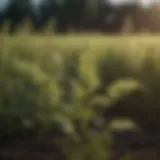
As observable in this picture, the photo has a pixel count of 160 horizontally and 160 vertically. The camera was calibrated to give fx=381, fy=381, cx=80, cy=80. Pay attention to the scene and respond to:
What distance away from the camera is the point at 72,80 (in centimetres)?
A: 52

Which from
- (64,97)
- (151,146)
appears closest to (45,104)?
(64,97)

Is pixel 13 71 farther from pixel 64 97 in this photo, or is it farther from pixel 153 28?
pixel 153 28

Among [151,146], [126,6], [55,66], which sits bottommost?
[151,146]

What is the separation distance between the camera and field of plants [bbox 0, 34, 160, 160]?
19.3 inches

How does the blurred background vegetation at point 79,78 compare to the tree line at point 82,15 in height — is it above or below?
below

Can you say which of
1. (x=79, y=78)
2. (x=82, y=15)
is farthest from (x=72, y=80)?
(x=82, y=15)

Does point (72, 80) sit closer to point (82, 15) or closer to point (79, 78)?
point (79, 78)

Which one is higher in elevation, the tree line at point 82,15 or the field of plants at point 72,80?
the tree line at point 82,15

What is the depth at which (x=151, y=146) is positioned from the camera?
0.51 m

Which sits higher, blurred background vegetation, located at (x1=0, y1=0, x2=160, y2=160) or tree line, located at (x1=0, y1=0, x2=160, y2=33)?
tree line, located at (x1=0, y1=0, x2=160, y2=33)

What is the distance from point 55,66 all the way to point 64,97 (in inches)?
1.8

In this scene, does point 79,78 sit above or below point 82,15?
below

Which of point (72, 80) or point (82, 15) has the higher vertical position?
point (82, 15)

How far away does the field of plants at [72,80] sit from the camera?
490 millimetres
